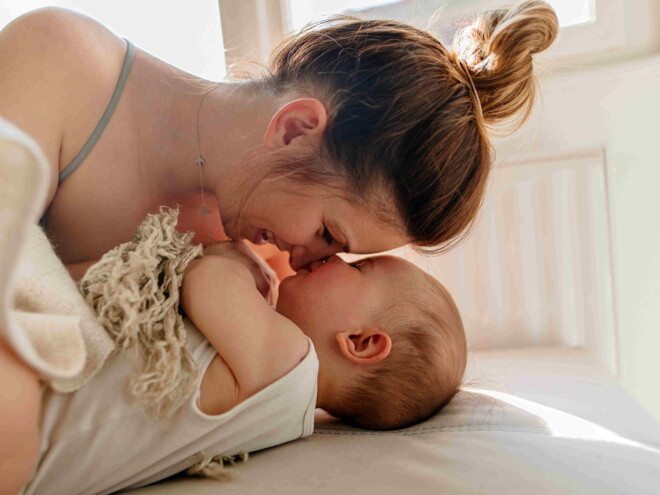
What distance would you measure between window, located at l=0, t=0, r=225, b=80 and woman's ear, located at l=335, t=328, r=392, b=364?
1.22 metres

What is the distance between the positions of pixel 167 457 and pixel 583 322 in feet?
3.79

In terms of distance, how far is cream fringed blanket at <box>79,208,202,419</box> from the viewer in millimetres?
696

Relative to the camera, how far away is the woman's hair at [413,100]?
93 centimetres

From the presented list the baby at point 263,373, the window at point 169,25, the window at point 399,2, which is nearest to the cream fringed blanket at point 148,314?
the baby at point 263,373

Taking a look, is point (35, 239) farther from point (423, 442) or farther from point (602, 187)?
point (602, 187)

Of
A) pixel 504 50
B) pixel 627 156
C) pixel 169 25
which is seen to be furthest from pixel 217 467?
pixel 169 25

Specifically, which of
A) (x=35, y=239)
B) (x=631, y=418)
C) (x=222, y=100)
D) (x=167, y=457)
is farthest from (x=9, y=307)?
(x=631, y=418)

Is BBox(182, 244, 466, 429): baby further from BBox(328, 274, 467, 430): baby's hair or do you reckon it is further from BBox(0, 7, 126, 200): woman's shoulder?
BBox(0, 7, 126, 200): woman's shoulder

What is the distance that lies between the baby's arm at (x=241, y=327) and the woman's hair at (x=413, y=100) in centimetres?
23

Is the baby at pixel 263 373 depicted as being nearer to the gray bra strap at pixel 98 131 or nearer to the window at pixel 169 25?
the gray bra strap at pixel 98 131

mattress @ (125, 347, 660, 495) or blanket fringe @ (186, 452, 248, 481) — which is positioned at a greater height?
blanket fringe @ (186, 452, 248, 481)

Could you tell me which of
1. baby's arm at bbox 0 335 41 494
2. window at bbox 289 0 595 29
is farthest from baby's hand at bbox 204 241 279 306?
window at bbox 289 0 595 29

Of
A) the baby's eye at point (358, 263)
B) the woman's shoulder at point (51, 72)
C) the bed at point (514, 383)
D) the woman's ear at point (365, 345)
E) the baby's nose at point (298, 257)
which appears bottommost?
the bed at point (514, 383)

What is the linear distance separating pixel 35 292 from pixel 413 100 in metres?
0.56
